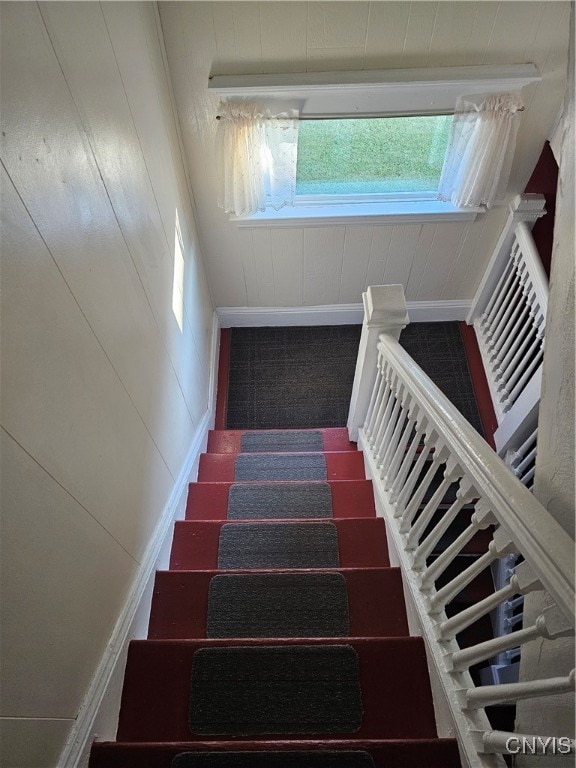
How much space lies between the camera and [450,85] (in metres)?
2.37

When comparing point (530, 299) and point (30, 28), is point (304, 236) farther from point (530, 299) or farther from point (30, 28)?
point (30, 28)

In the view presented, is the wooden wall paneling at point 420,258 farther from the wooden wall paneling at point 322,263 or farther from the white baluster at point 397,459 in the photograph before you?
the white baluster at point 397,459

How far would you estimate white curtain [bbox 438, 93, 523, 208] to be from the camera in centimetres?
248

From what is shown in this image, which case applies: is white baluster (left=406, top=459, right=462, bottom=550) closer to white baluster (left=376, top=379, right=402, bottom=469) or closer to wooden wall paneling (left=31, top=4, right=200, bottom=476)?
white baluster (left=376, top=379, right=402, bottom=469)

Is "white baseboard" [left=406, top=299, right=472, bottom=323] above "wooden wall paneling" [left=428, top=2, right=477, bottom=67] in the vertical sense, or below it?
below

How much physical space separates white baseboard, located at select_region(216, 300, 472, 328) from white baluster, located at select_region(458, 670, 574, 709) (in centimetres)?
287

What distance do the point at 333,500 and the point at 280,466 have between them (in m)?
0.49

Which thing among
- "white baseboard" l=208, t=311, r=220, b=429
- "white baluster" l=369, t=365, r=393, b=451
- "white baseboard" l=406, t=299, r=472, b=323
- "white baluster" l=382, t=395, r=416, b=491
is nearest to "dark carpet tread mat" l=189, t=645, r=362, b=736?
"white baluster" l=382, t=395, r=416, b=491

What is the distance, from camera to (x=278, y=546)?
Answer: 6.33 feet

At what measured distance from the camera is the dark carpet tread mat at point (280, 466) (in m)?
2.56

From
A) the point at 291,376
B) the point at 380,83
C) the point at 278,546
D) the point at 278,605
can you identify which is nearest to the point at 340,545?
the point at 278,546

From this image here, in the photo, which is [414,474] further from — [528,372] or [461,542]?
[528,372]

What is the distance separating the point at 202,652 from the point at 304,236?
251 centimetres

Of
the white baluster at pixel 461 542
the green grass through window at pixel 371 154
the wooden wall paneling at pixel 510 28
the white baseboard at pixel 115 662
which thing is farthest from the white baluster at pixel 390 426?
the wooden wall paneling at pixel 510 28
